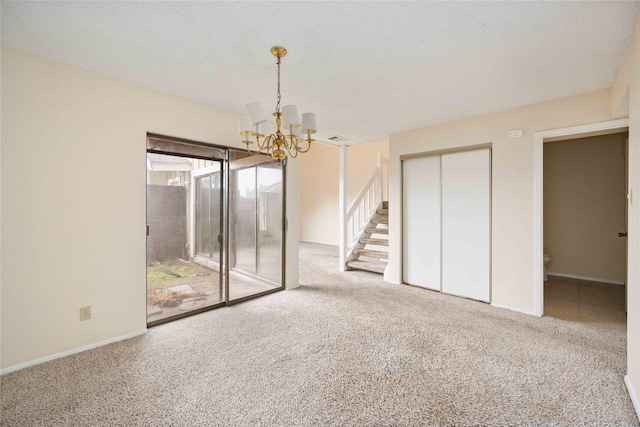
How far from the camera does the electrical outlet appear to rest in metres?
2.54

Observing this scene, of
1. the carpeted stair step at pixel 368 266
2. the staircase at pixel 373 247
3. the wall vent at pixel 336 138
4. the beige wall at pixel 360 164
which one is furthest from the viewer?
the beige wall at pixel 360 164

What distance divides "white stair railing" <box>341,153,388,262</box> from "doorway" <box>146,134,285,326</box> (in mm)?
1900

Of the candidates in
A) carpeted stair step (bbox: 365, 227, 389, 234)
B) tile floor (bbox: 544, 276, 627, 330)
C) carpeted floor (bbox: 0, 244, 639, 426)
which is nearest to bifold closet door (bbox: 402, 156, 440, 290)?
carpeted stair step (bbox: 365, 227, 389, 234)

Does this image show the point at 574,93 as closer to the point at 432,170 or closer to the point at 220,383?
the point at 432,170

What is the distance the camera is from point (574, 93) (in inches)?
121

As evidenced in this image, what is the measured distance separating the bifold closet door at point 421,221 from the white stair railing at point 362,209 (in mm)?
1400

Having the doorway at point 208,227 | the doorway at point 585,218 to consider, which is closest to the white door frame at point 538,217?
the doorway at point 585,218

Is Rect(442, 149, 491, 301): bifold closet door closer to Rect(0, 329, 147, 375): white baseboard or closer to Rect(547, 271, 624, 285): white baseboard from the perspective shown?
Rect(547, 271, 624, 285): white baseboard

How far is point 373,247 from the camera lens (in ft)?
19.7

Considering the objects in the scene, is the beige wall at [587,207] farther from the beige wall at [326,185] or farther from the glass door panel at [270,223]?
the glass door panel at [270,223]

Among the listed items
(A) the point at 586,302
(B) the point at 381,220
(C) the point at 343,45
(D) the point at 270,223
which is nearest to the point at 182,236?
(D) the point at 270,223

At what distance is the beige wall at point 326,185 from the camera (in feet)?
27.6

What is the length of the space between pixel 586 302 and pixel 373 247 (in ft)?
10.8

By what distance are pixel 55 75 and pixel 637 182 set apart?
4.42 metres
